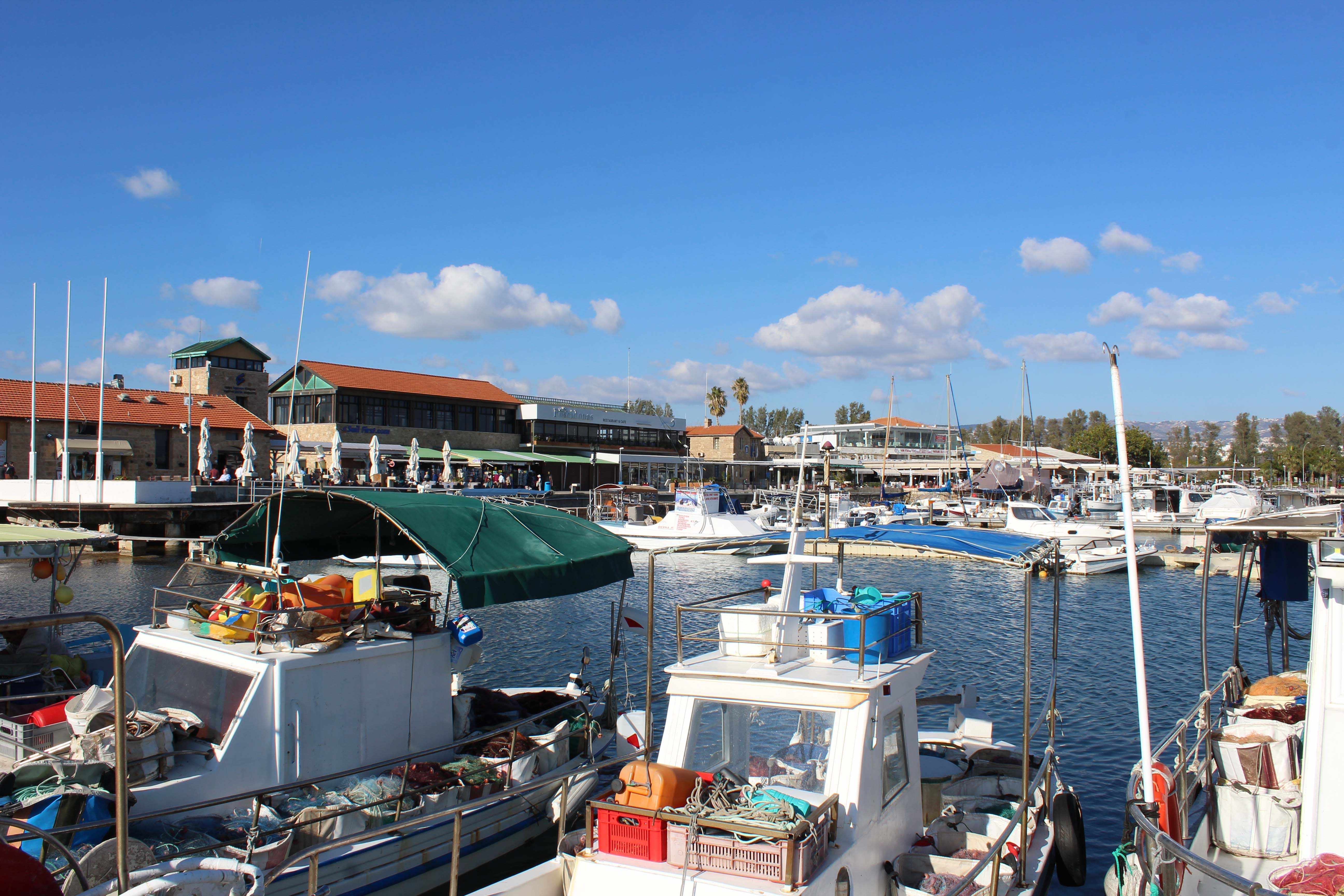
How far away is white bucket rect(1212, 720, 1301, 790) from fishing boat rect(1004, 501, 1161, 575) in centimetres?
2769

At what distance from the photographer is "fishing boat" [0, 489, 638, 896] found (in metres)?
8.62

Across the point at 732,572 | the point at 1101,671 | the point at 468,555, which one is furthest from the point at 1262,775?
the point at 732,572

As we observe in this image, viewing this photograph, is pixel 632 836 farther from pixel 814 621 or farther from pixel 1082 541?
pixel 1082 541

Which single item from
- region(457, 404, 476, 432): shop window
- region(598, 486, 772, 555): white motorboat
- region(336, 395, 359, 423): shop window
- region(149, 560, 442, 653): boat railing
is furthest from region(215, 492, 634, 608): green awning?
region(457, 404, 476, 432): shop window

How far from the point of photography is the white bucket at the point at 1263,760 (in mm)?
A: 9242

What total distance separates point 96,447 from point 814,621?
158 ft

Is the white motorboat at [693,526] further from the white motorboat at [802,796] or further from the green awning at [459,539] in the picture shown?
the white motorboat at [802,796]

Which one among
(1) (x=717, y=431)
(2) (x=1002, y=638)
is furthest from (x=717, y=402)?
(2) (x=1002, y=638)

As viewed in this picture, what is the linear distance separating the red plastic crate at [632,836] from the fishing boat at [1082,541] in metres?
32.3

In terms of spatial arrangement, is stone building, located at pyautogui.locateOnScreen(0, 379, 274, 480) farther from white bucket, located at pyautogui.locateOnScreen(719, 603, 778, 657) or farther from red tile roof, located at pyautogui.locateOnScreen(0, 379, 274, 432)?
white bucket, located at pyautogui.locateOnScreen(719, 603, 778, 657)

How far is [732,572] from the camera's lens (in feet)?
138

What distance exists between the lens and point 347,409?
6069 centimetres

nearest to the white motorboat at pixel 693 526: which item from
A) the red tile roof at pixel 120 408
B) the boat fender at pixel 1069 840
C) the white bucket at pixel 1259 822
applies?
the red tile roof at pixel 120 408

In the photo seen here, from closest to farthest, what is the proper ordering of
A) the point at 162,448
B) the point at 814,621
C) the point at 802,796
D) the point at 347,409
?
the point at 802,796
the point at 814,621
the point at 162,448
the point at 347,409
